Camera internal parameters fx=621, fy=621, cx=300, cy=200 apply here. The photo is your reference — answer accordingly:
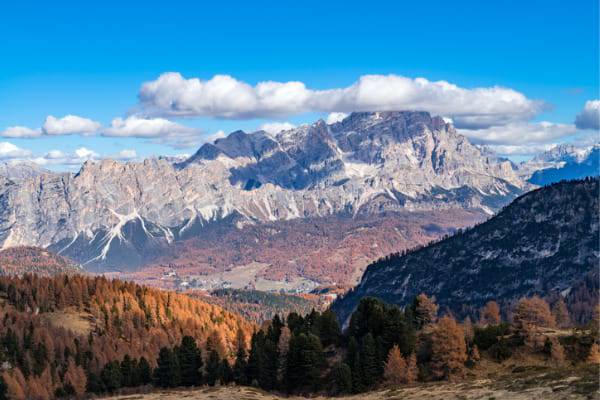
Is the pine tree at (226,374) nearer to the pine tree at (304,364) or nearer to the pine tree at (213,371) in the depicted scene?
the pine tree at (213,371)

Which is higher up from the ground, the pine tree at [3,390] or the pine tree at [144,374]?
the pine tree at [144,374]

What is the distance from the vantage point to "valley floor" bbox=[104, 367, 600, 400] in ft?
306

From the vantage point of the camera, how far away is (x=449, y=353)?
134125 millimetres

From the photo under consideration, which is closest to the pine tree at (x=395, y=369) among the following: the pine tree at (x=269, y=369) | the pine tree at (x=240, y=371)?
the pine tree at (x=269, y=369)

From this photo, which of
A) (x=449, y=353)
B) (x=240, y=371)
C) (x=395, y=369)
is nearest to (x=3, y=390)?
(x=240, y=371)

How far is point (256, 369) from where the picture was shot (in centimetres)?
15875

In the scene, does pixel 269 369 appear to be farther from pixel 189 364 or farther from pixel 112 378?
pixel 112 378

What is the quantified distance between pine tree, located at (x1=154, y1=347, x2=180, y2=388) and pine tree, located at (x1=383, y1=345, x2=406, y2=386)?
56927 millimetres

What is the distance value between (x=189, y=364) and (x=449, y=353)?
227 feet

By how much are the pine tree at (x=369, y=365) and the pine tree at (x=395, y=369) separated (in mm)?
2685

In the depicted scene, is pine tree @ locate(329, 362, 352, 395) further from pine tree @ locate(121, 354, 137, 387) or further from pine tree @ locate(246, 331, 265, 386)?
pine tree @ locate(121, 354, 137, 387)

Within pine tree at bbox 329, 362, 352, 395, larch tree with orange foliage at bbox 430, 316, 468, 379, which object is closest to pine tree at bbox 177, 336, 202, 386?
pine tree at bbox 329, 362, 352, 395

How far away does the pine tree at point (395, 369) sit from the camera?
135875 mm

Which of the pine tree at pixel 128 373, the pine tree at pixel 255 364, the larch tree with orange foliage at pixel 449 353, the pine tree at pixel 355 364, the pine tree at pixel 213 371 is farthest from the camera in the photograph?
the pine tree at pixel 128 373
